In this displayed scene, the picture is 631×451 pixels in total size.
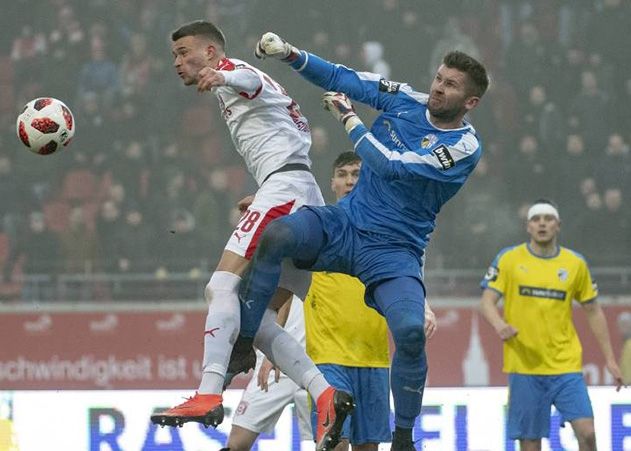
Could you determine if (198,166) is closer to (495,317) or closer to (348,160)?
(495,317)

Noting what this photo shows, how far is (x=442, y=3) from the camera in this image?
51.9 feet

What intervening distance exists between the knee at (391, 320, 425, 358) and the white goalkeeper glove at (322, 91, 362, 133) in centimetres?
93

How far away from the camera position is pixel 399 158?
19.7ft

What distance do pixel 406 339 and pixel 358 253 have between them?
498mm

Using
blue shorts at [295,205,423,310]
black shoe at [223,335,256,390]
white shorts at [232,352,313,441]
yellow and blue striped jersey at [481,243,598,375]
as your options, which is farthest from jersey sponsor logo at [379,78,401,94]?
yellow and blue striped jersey at [481,243,598,375]

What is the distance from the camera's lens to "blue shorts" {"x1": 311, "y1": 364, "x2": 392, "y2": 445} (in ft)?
24.0

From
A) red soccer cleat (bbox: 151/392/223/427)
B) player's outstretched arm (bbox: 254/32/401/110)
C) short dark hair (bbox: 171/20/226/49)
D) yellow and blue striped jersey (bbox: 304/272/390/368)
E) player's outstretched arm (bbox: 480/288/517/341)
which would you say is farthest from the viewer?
player's outstretched arm (bbox: 480/288/517/341)

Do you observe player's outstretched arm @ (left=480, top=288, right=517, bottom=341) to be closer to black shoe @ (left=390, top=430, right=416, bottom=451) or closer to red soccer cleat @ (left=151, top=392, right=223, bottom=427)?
→ black shoe @ (left=390, top=430, right=416, bottom=451)

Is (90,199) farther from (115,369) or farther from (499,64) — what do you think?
(499,64)

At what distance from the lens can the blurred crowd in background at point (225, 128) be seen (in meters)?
14.3

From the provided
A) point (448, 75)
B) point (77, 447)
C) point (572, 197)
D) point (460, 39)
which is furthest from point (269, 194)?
point (460, 39)

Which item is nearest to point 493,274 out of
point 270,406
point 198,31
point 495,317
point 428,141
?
point 495,317

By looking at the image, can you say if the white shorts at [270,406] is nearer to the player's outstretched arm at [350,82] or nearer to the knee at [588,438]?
the knee at [588,438]

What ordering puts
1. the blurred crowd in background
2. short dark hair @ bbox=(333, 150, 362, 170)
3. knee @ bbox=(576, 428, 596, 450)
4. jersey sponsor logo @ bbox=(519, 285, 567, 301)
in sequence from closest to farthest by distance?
short dark hair @ bbox=(333, 150, 362, 170) → knee @ bbox=(576, 428, 596, 450) → jersey sponsor logo @ bbox=(519, 285, 567, 301) → the blurred crowd in background
